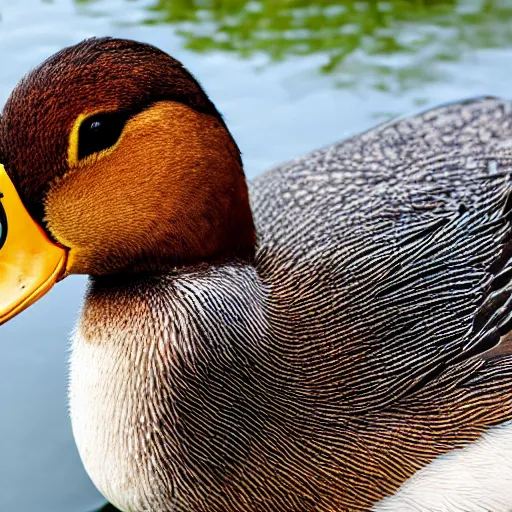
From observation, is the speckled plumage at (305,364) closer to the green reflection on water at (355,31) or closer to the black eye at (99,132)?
the black eye at (99,132)

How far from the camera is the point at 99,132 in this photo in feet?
8.26

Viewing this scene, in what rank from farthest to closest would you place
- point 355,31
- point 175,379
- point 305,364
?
point 355,31 → point 305,364 → point 175,379

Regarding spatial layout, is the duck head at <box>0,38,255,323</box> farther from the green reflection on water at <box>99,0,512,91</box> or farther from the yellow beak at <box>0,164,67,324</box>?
the green reflection on water at <box>99,0,512,91</box>

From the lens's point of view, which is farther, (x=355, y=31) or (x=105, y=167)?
(x=355, y=31)

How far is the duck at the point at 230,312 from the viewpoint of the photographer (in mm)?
2535

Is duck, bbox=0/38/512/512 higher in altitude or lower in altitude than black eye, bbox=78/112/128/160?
lower

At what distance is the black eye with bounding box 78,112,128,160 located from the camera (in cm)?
250

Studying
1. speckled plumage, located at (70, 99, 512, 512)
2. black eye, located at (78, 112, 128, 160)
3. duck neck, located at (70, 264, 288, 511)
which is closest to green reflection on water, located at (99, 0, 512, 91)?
speckled plumage, located at (70, 99, 512, 512)

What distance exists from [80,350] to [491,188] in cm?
150

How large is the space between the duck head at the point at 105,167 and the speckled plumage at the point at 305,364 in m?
0.20

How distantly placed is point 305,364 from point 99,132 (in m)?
0.95

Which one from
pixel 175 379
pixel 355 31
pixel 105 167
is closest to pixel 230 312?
pixel 175 379

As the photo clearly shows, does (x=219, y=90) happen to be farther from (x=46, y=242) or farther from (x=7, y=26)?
(x=46, y=242)

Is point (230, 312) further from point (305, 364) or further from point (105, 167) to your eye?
point (105, 167)
